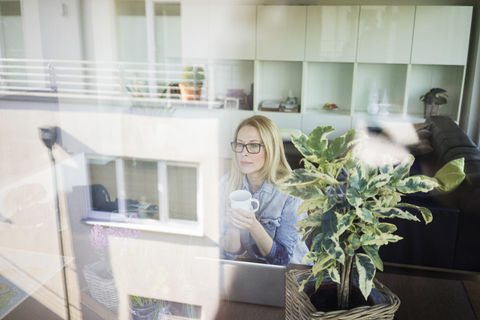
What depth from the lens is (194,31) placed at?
2895 millimetres

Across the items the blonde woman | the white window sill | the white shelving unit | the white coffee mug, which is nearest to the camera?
the white coffee mug

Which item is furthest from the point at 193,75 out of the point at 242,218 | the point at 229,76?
the point at 242,218

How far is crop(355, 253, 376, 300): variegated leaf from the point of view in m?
0.47

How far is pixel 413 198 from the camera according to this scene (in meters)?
Answer: 1.50

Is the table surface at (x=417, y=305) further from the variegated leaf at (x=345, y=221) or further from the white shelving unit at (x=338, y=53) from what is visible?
the white shelving unit at (x=338, y=53)

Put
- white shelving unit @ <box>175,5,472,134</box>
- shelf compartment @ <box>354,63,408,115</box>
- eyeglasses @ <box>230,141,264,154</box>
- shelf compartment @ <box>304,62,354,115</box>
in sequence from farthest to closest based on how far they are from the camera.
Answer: shelf compartment @ <box>304,62,354,115</box>
shelf compartment @ <box>354,63,408,115</box>
white shelving unit @ <box>175,5,472,134</box>
eyeglasses @ <box>230,141,264,154</box>

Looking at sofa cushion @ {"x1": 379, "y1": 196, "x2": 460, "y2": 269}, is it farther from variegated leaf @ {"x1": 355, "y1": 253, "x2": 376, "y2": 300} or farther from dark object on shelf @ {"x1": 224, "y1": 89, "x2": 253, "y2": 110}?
dark object on shelf @ {"x1": 224, "y1": 89, "x2": 253, "y2": 110}

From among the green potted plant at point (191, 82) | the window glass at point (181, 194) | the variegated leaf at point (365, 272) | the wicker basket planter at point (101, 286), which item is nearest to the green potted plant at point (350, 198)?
the variegated leaf at point (365, 272)

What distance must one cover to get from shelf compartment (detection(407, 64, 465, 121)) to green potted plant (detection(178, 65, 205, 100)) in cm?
172

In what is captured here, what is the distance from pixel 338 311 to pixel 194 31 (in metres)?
2.78

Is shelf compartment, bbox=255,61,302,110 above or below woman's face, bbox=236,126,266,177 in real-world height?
above

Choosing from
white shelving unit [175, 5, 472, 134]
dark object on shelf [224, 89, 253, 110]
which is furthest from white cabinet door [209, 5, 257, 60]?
dark object on shelf [224, 89, 253, 110]

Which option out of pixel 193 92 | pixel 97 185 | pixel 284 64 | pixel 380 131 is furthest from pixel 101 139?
pixel 380 131

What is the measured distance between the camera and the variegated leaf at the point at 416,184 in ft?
1.58
